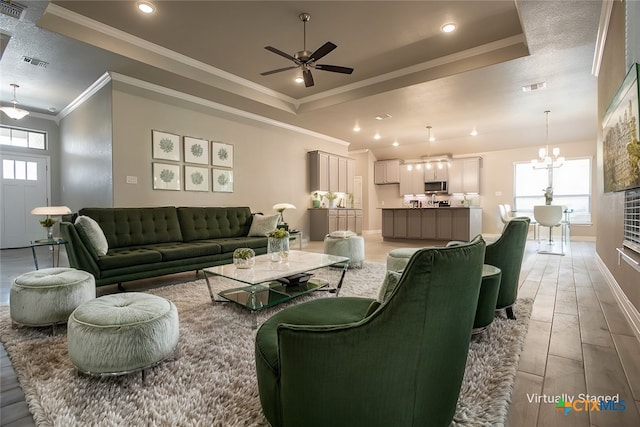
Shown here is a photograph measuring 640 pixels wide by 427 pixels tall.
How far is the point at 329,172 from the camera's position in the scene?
26.9 feet

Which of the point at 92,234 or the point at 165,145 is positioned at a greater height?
the point at 165,145

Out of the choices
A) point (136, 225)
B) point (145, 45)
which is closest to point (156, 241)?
point (136, 225)

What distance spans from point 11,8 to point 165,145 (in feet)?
7.67

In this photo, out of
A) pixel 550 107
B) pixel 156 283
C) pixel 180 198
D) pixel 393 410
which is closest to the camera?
pixel 393 410

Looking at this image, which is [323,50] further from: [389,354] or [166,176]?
[166,176]

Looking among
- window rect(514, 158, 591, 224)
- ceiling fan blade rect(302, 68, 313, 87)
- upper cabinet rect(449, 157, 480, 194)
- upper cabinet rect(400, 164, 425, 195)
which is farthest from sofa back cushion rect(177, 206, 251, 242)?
window rect(514, 158, 591, 224)

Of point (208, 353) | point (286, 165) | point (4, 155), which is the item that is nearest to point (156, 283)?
point (208, 353)

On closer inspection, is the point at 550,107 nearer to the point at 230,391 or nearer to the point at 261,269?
the point at 261,269

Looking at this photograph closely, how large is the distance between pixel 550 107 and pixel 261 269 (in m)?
6.53

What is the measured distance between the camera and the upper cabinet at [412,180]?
10.3m

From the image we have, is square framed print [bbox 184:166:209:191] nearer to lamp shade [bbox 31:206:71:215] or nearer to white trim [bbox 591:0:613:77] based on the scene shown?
lamp shade [bbox 31:206:71:215]

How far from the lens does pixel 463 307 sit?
1.08m

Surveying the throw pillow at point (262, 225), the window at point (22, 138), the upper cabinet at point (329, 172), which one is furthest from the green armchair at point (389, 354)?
the window at point (22, 138)

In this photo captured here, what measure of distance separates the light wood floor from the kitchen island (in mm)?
3633
